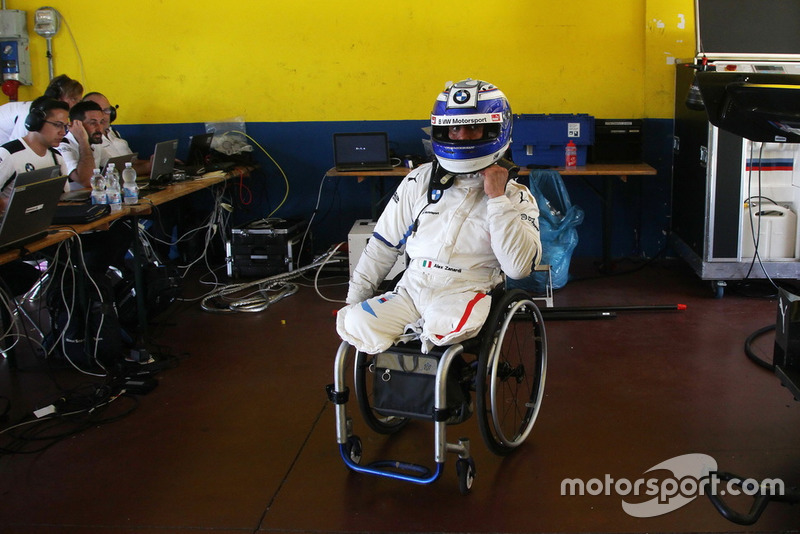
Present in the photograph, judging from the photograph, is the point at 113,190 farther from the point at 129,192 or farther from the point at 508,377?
the point at 508,377

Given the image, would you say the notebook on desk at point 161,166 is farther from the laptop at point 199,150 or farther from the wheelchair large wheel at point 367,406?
the wheelchair large wheel at point 367,406

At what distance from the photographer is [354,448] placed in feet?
8.87

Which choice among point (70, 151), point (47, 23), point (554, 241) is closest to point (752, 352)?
point (554, 241)

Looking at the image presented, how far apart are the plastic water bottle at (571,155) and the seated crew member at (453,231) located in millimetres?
2488

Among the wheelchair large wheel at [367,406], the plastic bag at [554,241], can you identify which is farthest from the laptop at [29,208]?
the plastic bag at [554,241]

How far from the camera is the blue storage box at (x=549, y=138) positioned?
511 centimetres

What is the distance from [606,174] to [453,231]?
266 cm

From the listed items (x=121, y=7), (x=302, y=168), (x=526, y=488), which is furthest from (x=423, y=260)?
(x=121, y=7)

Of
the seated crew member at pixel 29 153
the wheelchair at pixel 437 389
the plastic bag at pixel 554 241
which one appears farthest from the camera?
the plastic bag at pixel 554 241

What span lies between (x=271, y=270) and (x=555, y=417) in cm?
277

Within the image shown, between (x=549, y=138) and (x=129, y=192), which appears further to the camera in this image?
(x=549, y=138)

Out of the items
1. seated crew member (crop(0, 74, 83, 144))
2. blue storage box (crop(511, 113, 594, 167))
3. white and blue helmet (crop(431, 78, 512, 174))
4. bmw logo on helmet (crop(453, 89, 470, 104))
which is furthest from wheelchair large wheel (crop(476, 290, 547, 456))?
seated crew member (crop(0, 74, 83, 144))

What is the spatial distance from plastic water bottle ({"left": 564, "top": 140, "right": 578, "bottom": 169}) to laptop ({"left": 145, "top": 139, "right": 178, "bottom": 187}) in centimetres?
251

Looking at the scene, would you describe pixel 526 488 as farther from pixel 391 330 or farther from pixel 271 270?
pixel 271 270
